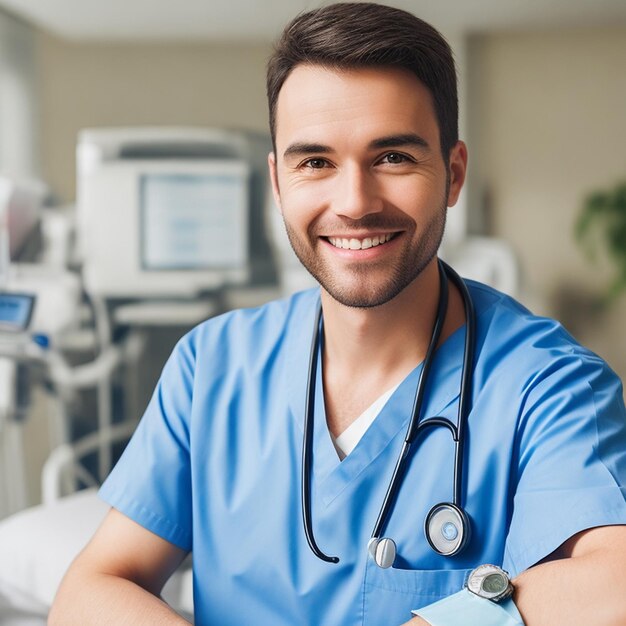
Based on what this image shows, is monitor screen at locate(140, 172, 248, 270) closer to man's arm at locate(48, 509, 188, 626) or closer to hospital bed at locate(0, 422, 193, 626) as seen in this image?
hospital bed at locate(0, 422, 193, 626)

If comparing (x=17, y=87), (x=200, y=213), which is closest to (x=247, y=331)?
(x=200, y=213)

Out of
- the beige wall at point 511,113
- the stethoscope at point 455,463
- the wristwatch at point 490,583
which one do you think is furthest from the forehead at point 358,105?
the beige wall at point 511,113

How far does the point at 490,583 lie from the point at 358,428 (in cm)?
26

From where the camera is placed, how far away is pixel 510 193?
201 centimetres

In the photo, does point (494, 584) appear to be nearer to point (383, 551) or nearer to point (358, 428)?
point (383, 551)

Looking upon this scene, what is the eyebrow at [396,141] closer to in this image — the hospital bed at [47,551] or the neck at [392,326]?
the neck at [392,326]

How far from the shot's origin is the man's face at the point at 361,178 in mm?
927

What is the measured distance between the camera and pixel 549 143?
1987mm

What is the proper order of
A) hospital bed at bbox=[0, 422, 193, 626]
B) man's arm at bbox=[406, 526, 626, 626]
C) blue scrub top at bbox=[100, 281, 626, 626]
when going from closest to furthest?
1. man's arm at bbox=[406, 526, 626, 626]
2. blue scrub top at bbox=[100, 281, 626, 626]
3. hospital bed at bbox=[0, 422, 193, 626]

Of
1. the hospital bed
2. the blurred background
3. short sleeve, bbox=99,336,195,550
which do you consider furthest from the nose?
the blurred background

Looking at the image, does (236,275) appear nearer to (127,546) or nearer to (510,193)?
(510,193)

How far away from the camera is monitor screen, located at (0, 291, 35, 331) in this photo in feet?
7.02

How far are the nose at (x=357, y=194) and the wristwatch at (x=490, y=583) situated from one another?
389mm

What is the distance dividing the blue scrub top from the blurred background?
97cm
